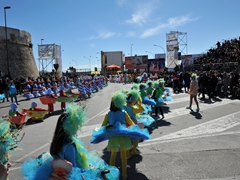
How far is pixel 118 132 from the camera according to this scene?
14.1ft

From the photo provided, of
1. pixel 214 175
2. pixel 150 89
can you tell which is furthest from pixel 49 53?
pixel 214 175

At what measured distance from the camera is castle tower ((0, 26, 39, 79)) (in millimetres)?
37344

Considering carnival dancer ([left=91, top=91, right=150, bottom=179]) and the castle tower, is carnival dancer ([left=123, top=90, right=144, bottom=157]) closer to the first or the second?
carnival dancer ([left=91, top=91, right=150, bottom=179])

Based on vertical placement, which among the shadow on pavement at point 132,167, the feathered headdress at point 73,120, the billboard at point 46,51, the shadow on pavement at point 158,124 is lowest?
the shadow on pavement at point 132,167

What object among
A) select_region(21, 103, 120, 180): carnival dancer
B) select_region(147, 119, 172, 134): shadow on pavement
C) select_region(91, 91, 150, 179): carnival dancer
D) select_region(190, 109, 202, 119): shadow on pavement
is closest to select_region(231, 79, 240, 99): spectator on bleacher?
select_region(190, 109, 202, 119): shadow on pavement

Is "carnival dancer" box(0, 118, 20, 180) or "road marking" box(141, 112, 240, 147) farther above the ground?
"carnival dancer" box(0, 118, 20, 180)

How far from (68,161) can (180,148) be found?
4.31 meters

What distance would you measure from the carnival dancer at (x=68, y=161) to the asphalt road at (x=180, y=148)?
64cm

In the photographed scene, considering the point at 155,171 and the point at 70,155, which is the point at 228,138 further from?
the point at 70,155

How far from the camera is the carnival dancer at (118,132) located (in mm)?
4379

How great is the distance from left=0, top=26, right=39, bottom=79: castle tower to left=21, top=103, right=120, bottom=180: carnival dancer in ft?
125

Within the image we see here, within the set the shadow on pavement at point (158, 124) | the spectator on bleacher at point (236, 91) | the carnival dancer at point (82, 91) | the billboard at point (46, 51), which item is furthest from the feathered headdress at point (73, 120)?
the billboard at point (46, 51)

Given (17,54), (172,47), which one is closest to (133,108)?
(172,47)

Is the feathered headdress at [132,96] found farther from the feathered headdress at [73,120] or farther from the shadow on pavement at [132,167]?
the feathered headdress at [73,120]
